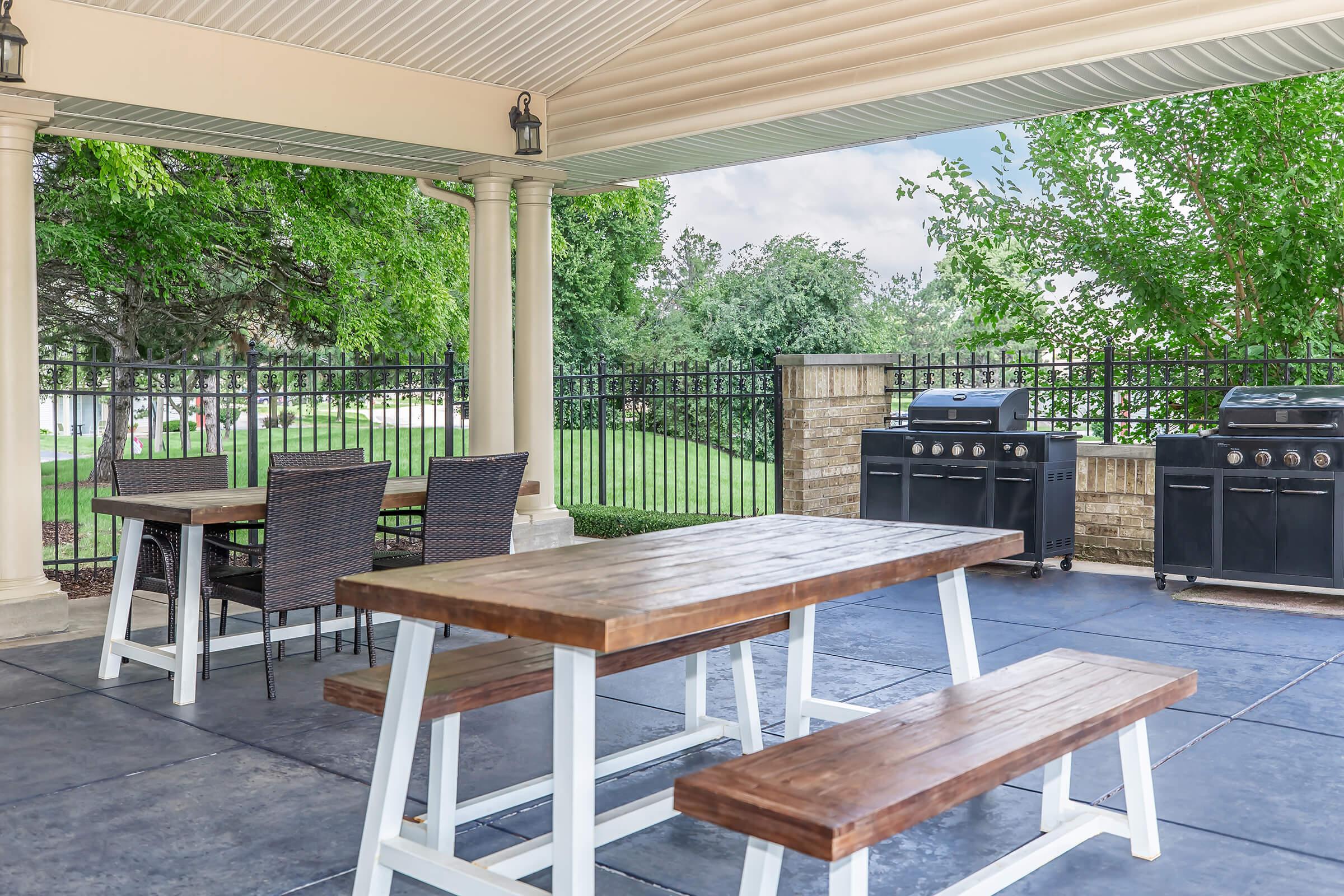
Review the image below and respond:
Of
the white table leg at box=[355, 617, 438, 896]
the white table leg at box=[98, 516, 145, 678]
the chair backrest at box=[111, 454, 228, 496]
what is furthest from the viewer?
the chair backrest at box=[111, 454, 228, 496]

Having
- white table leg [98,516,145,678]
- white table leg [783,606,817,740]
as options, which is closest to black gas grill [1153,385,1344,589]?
white table leg [783,606,817,740]

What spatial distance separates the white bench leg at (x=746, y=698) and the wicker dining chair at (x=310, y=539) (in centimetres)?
179

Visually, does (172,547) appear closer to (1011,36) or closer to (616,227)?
(1011,36)

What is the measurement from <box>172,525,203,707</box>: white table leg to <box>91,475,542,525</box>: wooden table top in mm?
117

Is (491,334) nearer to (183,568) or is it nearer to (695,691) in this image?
(183,568)

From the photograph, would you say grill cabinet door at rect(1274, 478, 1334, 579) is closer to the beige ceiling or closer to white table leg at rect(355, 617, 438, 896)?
the beige ceiling

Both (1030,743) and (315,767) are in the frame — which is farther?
(315,767)

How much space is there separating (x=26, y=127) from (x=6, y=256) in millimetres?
730

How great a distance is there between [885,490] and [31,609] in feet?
18.5

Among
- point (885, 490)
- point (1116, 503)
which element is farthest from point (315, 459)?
point (1116, 503)

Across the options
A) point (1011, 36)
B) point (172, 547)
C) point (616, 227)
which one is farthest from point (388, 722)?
point (616, 227)

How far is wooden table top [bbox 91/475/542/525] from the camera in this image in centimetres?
490

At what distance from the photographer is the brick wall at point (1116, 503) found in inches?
319

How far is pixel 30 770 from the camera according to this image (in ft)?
13.3
